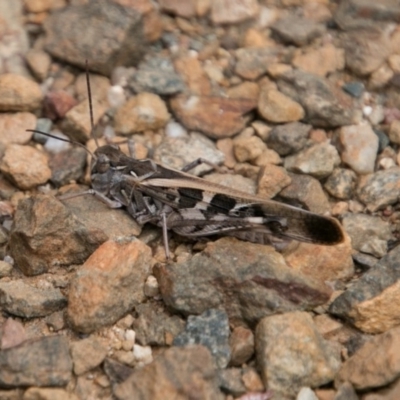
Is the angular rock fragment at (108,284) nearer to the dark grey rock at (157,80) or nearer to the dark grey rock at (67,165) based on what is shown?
the dark grey rock at (67,165)

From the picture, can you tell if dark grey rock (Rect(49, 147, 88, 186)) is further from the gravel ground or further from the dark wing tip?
the dark wing tip

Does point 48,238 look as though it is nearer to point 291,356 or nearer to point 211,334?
point 211,334

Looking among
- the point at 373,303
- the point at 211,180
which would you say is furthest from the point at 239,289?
the point at 211,180

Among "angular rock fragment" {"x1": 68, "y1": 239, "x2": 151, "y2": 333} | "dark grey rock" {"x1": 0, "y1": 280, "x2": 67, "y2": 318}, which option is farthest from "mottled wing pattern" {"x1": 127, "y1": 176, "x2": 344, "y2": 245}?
"dark grey rock" {"x1": 0, "y1": 280, "x2": 67, "y2": 318}

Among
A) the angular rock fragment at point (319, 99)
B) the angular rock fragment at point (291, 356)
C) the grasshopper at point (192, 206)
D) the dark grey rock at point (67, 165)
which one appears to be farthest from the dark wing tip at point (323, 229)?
the dark grey rock at point (67, 165)

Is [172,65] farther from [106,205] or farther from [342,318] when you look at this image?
[342,318]

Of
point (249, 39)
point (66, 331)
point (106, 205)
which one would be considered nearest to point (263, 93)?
point (249, 39)

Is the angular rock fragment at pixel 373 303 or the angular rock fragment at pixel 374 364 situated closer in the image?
the angular rock fragment at pixel 374 364

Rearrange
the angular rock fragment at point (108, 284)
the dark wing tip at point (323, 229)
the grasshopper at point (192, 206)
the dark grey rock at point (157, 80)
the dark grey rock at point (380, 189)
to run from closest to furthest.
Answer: the angular rock fragment at point (108, 284)
the dark wing tip at point (323, 229)
the grasshopper at point (192, 206)
the dark grey rock at point (380, 189)
the dark grey rock at point (157, 80)

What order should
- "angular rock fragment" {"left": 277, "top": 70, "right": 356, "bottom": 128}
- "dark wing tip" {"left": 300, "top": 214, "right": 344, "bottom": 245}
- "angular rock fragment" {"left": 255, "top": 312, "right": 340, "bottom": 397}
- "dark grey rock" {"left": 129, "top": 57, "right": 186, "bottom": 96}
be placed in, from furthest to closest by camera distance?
"dark grey rock" {"left": 129, "top": 57, "right": 186, "bottom": 96}, "angular rock fragment" {"left": 277, "top": 70, "right": 356, "bottom": 128}, "dark wing tip" {"left": 300, "top": 214, "right": 344, "bottom": 245}, "angular rock fragment" {"left": 255, "top": 312, "right": 340, "bottom": 397}
